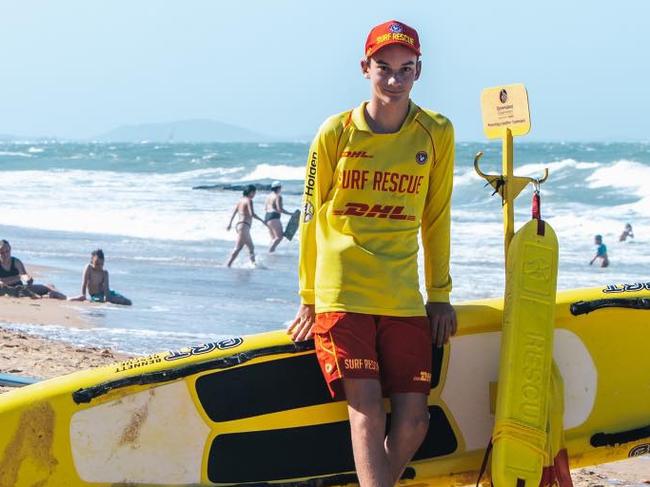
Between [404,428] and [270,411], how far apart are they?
2.11 ft

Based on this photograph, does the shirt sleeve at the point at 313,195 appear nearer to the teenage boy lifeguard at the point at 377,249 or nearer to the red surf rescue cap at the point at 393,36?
the teenage boy lifeguard at the point at 377,249

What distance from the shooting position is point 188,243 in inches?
740

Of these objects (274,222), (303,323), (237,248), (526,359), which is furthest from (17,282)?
(526,359)

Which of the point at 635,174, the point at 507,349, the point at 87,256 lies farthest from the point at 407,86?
the point at 635,174

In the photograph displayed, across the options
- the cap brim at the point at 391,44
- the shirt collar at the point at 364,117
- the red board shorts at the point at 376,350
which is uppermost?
the cap brim at the point at 391,44

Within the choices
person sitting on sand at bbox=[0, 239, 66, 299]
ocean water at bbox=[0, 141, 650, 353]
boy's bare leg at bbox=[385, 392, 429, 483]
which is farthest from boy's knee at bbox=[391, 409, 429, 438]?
person sitting on sand at bbox=[0, 239, 66, 299]

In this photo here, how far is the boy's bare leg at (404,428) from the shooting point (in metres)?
3.72

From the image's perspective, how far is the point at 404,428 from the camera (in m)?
3.71

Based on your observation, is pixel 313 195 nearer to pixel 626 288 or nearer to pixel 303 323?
pixel 303 323

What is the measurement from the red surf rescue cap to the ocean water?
520 cm

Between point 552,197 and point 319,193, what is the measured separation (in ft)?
91.9

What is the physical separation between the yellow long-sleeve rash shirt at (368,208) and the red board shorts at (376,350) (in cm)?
4

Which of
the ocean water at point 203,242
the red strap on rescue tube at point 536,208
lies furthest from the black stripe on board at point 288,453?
the ocean water at point 203,242

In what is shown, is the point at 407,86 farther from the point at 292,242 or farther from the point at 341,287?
the point at 292,242
